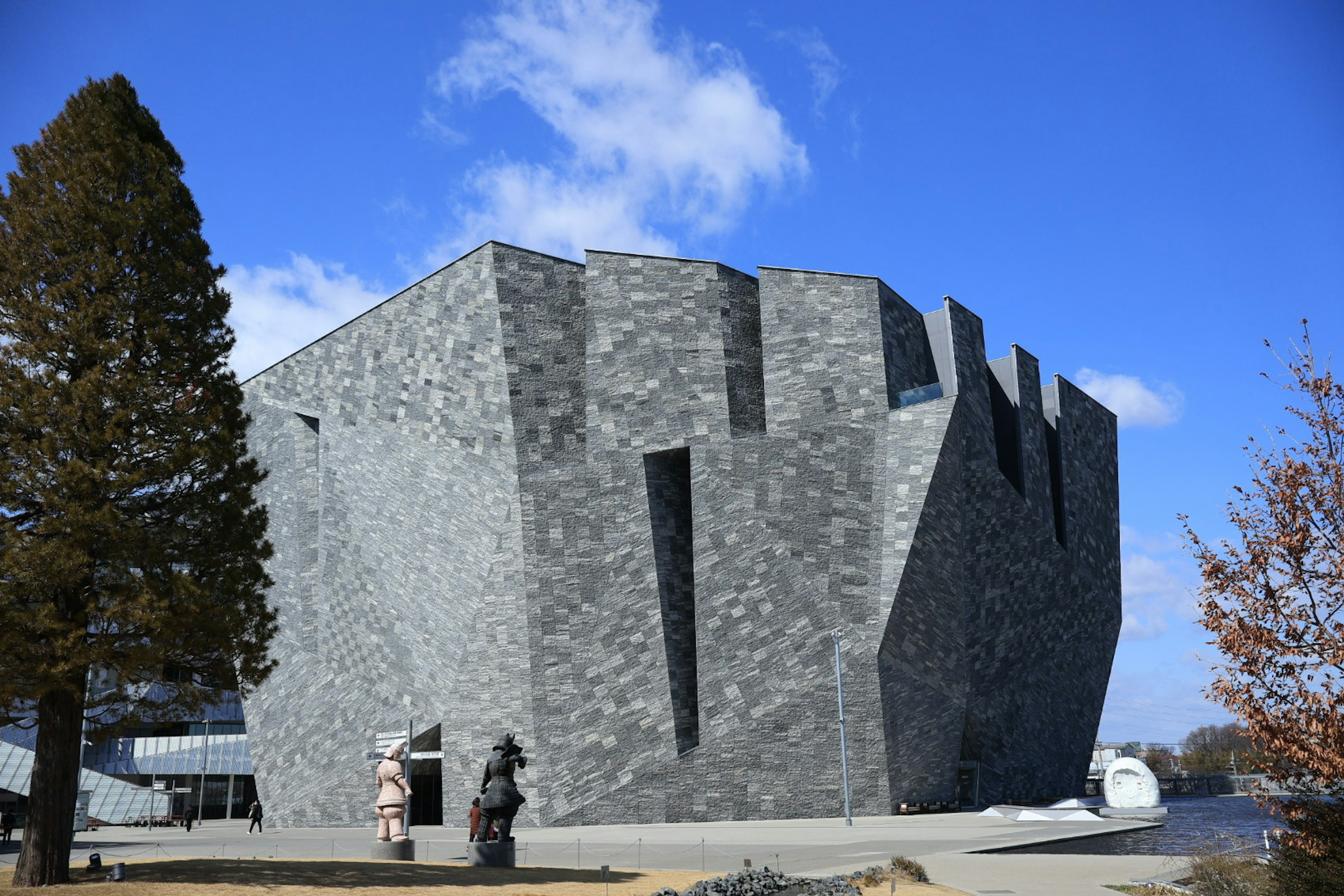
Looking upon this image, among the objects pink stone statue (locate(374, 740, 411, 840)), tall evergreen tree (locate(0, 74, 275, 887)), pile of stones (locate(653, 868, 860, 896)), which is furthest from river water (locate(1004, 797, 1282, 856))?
tall evergreen tree (locate(0, 74, 275, 887))

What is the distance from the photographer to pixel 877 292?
33688 millimetres

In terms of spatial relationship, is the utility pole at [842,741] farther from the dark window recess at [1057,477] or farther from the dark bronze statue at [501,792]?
the dark window recess at [1057,477]

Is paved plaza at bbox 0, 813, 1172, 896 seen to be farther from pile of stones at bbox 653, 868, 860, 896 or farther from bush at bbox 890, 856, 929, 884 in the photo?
pile of stones at bbox 653, 868, 860, 896

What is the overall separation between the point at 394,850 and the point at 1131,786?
1122 inches

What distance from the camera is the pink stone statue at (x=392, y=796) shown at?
61.5 ft

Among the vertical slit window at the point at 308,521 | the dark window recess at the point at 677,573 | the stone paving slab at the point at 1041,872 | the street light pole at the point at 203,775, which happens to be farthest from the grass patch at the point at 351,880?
the street light pole at the point at 203,775

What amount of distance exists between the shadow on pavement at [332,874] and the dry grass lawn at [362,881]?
1.0 inches

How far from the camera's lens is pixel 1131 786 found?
3606 centimetres

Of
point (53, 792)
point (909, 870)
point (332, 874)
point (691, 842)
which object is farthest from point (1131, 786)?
point (53, 792)

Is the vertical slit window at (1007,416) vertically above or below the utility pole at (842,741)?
above

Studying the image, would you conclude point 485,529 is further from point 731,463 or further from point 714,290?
point 714,290

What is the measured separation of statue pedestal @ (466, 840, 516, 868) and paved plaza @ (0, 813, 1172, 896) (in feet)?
4.33

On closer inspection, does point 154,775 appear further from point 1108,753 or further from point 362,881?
point 1108,753

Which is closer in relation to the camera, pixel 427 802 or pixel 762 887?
pixel 762 887
